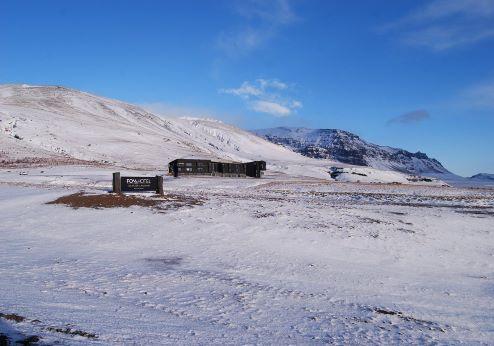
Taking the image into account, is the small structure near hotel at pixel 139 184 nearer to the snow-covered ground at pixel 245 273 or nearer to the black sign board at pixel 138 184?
the black sign board at pixel 138 184

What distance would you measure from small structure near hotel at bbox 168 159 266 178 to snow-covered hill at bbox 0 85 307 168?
657 inches

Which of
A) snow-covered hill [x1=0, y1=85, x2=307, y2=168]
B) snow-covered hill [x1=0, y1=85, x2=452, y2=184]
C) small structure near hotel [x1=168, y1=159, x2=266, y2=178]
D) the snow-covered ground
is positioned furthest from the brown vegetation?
snow-covered hill [x1=0, y1=85, x2=307, y2=168]

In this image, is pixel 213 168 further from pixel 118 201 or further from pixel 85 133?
pixel 85 133

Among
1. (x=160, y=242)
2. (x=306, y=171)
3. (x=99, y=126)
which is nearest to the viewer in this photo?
(x=160, y=242)

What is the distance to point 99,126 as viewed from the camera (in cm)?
8831

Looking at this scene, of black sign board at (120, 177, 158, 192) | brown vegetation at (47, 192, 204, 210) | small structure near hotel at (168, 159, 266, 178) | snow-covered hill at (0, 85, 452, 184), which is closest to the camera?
brown vegetation at (47, 192, 204, 210)

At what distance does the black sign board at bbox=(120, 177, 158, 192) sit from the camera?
23.8 m

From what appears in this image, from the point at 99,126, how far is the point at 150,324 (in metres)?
86.8

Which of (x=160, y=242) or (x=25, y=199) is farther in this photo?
(x=25, y=199)

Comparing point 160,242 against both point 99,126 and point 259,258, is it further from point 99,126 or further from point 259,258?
point 99,126

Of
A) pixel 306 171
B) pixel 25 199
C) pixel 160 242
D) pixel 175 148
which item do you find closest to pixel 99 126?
pixel 175 148

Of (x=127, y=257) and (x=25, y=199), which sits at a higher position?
(x=25, y=199)

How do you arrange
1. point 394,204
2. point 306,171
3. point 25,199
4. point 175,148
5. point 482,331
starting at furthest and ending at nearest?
point 175,148 → point 306,171 → point 394,204 → point 25,199 → point 482,331

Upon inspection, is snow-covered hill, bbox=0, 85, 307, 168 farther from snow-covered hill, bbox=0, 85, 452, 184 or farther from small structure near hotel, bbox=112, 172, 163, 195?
small structure near hotel, bbox=112, 172, 163, 195
